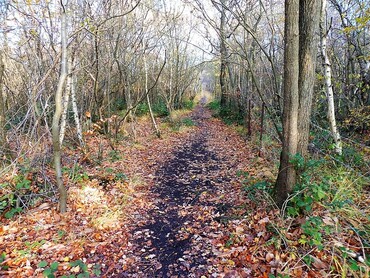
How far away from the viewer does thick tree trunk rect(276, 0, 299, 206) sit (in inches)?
138

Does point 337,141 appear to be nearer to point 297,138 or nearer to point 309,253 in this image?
point 297,138

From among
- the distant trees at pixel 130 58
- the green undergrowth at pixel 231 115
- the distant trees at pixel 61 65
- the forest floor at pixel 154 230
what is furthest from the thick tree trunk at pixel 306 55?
Result: the green undergrowth at pixel 231 115

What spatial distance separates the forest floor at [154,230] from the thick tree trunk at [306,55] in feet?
4.75

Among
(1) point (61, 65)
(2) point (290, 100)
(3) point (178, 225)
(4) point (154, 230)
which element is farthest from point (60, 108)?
(2) point (290, 100)

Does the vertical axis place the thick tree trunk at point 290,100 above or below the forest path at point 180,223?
above

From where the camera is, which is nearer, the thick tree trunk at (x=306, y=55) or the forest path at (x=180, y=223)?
the forest path at (x=180, y=223)

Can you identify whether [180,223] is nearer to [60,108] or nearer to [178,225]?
[178,225]

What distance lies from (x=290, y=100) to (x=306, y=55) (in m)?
0.76

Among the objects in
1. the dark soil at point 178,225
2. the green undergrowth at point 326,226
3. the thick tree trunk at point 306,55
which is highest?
the thick tree trunk at point 306,55

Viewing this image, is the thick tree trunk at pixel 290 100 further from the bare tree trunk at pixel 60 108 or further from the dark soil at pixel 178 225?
the bare tree trunk at pixel 60 108

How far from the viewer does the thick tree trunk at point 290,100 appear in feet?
11.5

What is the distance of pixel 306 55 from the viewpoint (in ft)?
11.9

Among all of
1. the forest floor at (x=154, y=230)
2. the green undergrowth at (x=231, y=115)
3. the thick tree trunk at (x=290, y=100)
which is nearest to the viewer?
the forest floor at (x=154, y=230)

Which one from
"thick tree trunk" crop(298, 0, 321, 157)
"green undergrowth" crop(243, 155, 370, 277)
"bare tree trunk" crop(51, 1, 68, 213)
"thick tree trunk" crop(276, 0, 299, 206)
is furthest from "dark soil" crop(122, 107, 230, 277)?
"thick tree trunk" crop(298, 0, 321, 157)
